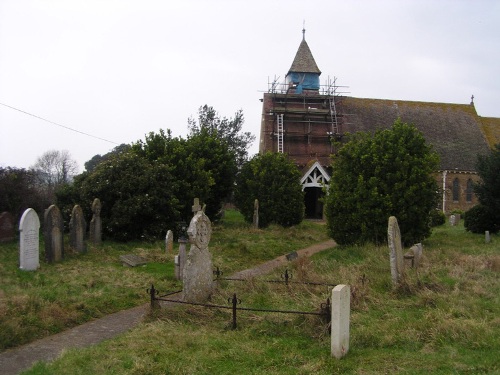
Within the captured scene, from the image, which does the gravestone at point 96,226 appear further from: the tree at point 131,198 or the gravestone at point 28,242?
the gravestone at point 28,242

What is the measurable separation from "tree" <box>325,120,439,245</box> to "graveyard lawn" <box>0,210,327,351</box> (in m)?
3.06

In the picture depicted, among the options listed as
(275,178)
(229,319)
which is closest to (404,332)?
(229,319)

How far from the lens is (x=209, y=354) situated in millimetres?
7039

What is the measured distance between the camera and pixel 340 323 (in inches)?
274

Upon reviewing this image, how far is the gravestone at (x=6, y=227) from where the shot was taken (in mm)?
18044

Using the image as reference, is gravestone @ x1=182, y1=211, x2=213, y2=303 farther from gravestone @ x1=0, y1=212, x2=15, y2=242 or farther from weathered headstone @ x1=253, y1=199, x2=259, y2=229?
weathered headstone @ x1=253, y1=199, x2=259, y2=229

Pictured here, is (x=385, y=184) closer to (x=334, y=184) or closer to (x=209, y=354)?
(x=334, y=184)

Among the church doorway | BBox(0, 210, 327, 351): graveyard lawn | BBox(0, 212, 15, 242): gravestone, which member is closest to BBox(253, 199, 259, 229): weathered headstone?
BBox(0, 210, 327, 351): graveyard lawn

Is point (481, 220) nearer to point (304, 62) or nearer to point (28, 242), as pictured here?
point (28, 242)

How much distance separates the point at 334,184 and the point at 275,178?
31.0 ft

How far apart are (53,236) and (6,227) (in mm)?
4461

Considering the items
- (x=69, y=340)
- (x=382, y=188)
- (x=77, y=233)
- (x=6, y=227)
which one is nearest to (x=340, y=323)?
(x=69, y=340)

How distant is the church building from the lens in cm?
4184

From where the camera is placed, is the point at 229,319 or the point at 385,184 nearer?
the point at 229,319
